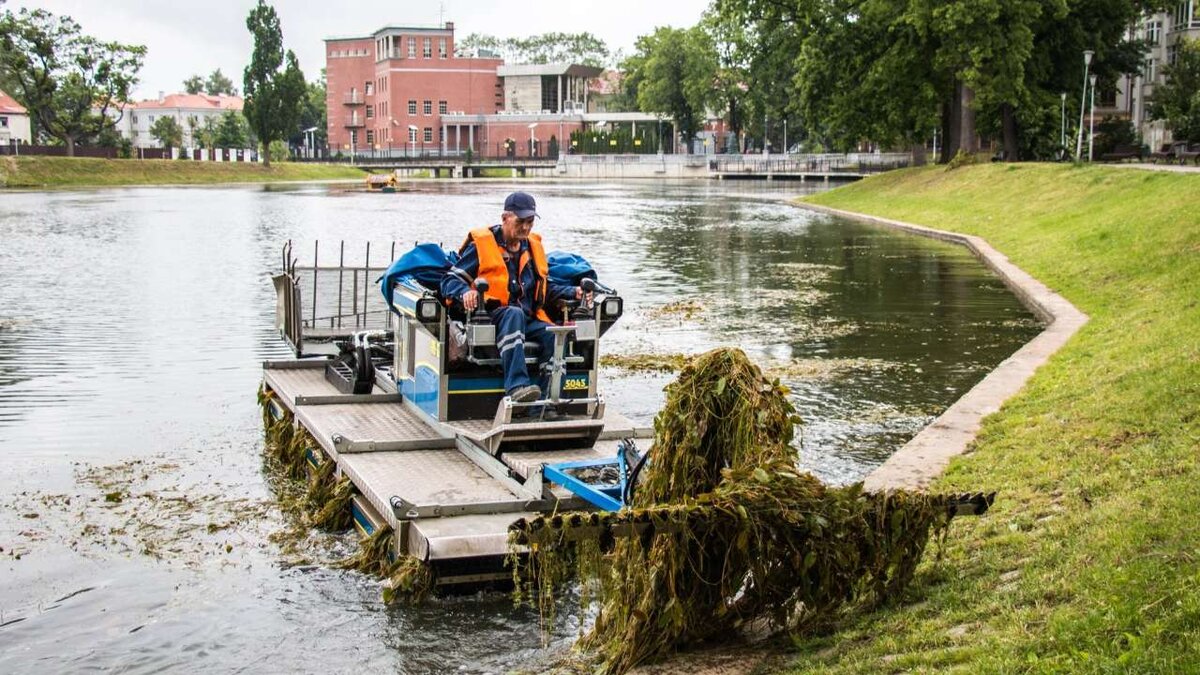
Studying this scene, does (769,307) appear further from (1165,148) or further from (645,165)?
(645,165)

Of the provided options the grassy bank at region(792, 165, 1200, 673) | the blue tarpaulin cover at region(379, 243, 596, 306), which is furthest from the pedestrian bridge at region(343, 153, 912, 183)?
the blue tarpaulin cover at region(379, 243, 596, 306)

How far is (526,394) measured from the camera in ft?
33.4

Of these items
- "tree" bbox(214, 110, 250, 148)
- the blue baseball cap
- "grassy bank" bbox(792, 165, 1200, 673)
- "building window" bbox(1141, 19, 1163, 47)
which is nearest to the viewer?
"grassy bank" bbox(792, 165, 1200, 673)

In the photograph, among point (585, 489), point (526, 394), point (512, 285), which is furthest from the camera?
point (512, 285)

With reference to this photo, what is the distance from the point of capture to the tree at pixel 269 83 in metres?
123

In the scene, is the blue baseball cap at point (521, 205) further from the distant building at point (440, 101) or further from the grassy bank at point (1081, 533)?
the distant building at point (440, 101)

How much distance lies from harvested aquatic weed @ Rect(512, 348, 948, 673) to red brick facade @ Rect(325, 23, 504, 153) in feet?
502

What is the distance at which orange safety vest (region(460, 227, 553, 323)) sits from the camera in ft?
35.1

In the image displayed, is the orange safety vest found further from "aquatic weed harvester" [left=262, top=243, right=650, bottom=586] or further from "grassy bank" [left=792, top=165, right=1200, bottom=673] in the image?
"grassy bank" [left=792, top=165, right=1200, bottom=673]

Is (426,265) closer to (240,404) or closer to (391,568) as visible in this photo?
(391,568)

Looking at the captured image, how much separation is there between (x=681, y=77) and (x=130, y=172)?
2291 inches

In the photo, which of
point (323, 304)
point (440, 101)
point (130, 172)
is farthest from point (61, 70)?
point (323, 304)

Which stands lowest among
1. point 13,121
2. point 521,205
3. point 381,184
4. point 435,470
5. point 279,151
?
point 435,470

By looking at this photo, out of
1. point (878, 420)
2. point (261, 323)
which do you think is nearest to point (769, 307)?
point (261, 323)
